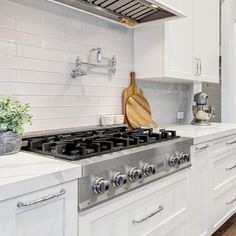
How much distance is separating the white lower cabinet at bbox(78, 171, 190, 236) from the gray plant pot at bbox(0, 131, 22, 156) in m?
0.42

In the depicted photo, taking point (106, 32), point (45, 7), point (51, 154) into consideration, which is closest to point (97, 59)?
point (106, 32)

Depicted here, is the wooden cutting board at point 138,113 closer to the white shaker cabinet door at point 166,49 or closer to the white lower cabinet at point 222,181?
the white shaker cabinet door at point 166,49

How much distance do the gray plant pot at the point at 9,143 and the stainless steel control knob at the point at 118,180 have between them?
0.45 m

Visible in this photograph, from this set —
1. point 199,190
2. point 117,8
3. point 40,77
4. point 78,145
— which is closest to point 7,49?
point 40,77

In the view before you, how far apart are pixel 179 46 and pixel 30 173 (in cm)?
180

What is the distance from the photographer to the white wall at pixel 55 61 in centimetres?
162

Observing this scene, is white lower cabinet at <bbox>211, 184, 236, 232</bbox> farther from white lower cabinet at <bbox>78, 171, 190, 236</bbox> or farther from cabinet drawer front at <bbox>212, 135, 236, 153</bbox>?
white lower cabinet at <bbox>78, 171, 190, 236</bbox>

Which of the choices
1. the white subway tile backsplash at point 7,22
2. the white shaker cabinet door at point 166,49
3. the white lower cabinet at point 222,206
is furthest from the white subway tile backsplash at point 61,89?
the white lower cabinet at point 222,206

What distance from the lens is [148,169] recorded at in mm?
1444

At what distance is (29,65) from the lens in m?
1.70

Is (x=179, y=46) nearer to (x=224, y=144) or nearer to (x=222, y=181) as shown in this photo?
(x=224, y=144)

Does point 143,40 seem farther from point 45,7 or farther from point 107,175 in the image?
point 107,175

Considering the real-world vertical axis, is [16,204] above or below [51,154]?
below

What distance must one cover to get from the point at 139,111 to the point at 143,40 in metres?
0.58
